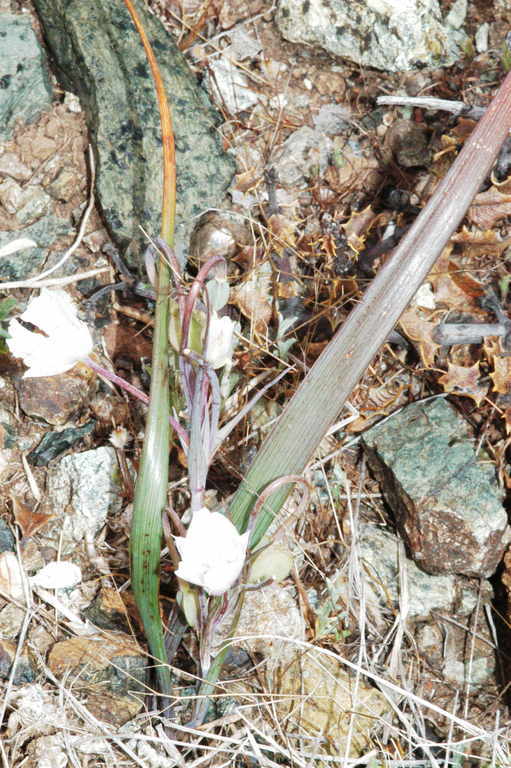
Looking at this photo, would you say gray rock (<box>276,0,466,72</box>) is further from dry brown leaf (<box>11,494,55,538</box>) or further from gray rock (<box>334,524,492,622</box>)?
dry brown leaf (<box>11,494,55,538</box>)

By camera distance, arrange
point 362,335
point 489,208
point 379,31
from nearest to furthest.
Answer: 1. point 362,335
2. point 489,208
3. point 379,31

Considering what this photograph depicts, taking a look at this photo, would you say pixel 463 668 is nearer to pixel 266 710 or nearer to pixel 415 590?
pixel 415 590

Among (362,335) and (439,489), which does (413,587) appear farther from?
(362,335)

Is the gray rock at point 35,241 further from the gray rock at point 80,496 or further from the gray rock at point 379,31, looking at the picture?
the gray rock at point 379,31

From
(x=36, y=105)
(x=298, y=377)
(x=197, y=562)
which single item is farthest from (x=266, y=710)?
(x=36, y=105)

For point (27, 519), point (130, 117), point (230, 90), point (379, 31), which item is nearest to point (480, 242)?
point (379, 31)

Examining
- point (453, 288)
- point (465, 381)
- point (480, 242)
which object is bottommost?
point (465, 381)

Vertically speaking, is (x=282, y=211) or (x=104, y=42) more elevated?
(x=104, y=42)
